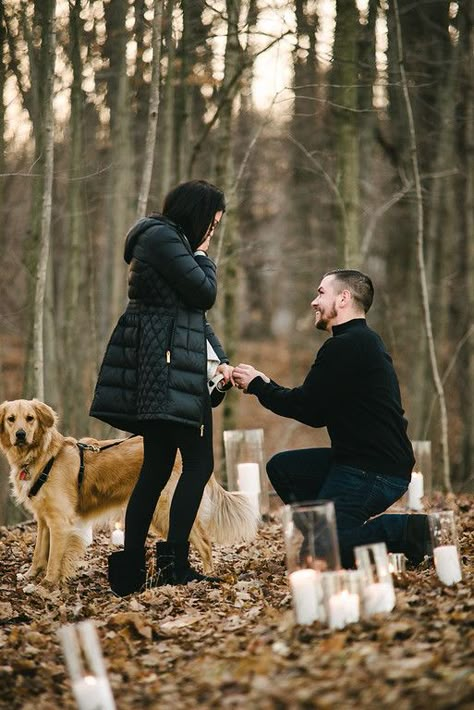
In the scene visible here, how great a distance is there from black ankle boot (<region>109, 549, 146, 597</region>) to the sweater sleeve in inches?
43.1

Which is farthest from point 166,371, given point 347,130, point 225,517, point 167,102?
point 167,102

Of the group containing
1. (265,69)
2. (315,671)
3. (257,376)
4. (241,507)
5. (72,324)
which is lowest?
(315,671)

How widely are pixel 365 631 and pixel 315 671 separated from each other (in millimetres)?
513

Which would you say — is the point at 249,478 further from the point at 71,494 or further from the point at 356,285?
the point at 356,285

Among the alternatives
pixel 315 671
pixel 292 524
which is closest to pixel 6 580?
pixel 292 524

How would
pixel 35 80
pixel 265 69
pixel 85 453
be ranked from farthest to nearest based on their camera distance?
pixel 265 69
pixel 35 80
pixel 85 453

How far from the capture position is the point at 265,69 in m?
11.9

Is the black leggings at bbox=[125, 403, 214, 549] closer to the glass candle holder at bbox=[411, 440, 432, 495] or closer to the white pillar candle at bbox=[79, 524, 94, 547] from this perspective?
the white pillar candle at bbox=[79, 524, 94, 547]

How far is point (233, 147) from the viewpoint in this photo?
13.4m

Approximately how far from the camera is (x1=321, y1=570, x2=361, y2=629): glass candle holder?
12.2 ft

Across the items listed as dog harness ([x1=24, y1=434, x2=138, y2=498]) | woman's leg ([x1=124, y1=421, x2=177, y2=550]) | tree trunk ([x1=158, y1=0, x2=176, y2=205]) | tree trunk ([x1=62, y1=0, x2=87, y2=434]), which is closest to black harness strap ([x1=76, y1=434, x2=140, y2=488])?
dog harness ([x1=24, y1=434, x2=138, y2=498])

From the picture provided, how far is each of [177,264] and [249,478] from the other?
2681mm

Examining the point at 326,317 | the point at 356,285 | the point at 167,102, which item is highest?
the point at 167,102

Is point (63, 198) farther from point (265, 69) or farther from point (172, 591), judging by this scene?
point (172, 591)
